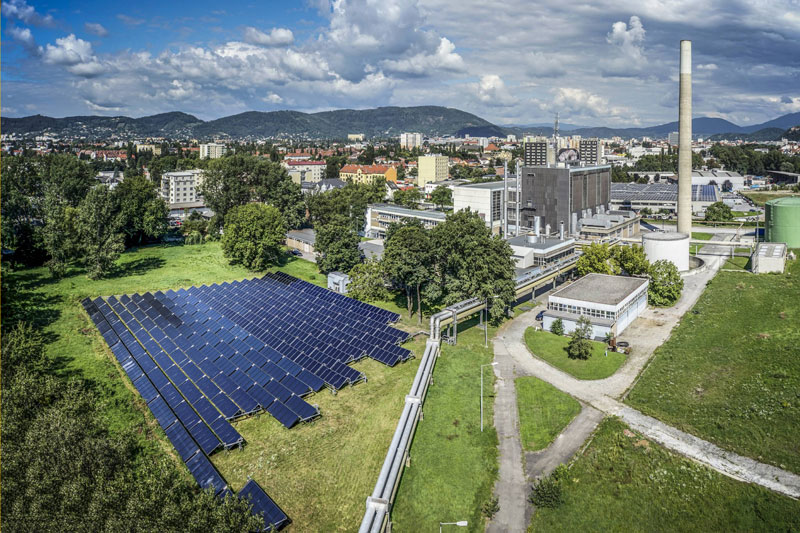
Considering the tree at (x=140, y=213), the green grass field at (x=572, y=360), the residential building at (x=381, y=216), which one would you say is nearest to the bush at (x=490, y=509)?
the green grass field at (x=572, y=360)

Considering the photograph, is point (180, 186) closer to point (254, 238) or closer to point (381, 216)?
point (381, 216)

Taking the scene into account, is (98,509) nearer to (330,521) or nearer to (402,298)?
(330,521)

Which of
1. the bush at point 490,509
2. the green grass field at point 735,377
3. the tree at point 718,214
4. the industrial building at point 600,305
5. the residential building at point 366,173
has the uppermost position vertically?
the residential building at point 366,173

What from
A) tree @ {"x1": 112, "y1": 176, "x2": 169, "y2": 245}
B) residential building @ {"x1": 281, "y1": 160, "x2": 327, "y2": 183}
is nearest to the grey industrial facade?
tree @ {"x1": 112, "y1": 176, "x2": 169, "y2": 245}

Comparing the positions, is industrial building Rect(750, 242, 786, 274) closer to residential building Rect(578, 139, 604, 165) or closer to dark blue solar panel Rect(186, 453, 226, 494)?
dark blue solar panel Rect(186, 453, 226, 494)

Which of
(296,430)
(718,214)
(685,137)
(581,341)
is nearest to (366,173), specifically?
(718,214)

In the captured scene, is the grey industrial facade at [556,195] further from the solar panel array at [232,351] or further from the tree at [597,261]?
the solar panel array at [232,351]

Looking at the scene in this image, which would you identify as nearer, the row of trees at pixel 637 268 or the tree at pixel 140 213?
the row of trees at pixel 637 268
